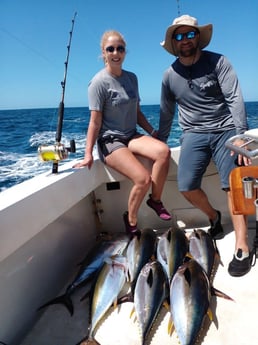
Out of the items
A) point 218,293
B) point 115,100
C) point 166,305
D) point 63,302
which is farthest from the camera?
point 115,100

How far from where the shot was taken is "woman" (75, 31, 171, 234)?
2.85 m

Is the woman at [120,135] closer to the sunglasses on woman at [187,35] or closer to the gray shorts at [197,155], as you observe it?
the gray shorts at [197,155]

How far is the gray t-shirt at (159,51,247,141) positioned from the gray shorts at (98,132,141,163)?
0.61 metres

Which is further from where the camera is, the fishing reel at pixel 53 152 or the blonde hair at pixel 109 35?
the blonde hair at pixel 109 35

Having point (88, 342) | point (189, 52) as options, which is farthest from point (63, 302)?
point (189, 52)

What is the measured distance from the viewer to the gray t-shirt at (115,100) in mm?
2867

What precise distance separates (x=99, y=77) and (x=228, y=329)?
2237mm

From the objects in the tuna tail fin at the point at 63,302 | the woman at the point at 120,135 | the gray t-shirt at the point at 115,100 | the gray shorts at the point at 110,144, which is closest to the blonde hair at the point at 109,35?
the woman at the point at 120,135

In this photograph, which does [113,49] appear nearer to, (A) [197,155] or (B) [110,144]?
(B) [110,144]

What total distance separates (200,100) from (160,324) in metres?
A: 1.88

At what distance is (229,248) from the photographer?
284 cm

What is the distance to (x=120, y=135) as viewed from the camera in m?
3.02

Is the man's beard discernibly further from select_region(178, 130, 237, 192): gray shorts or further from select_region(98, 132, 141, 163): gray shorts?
select_region(98, 132, 141, 163): gray shorts

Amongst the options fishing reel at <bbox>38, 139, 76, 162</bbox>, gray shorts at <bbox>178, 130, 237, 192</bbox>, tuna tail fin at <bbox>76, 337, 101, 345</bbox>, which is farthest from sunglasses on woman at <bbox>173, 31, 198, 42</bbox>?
tuna tail fin at <bbox>76, 337, 101, 345</bbox>
